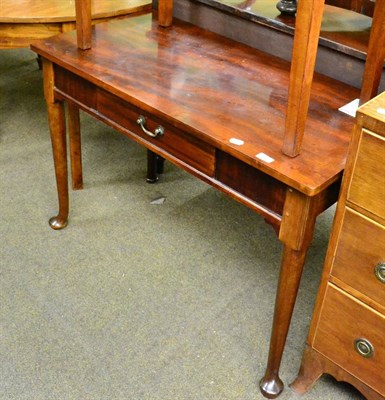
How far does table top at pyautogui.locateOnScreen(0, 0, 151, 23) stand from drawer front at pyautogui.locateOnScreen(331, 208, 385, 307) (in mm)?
1325

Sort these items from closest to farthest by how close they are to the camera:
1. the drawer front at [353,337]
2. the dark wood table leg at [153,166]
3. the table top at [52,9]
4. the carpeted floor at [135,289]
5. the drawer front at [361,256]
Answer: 1. the drawer front at [361,256]
2. the drawer front at [353,337]
3. the carpeted floor at [135,289]
4. the table top at [52,9]
5. the dark wood table leg at [153,166]

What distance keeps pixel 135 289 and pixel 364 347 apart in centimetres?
78

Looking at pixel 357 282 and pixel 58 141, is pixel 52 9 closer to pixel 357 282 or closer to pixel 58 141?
pixel 58 141

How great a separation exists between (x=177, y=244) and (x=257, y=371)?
1.93ft

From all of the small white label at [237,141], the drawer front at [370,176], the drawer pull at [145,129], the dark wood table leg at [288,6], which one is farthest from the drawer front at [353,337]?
the dark wood table leg at [288,6]

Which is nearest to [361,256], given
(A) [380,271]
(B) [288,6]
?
(A) [380,271]

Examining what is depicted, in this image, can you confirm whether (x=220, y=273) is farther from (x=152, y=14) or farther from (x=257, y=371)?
(x=152, y=14)

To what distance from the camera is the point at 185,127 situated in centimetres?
138

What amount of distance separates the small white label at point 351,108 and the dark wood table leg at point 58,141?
2.82 feet

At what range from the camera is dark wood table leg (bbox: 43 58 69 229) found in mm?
1802

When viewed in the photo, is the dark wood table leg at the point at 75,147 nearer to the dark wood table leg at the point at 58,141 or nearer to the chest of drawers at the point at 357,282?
the dark wood table leg at the point at 58,141

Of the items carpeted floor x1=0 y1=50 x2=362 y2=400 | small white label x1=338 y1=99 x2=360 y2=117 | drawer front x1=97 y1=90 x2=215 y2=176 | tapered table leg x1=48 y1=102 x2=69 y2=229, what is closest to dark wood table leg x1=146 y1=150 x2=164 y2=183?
carpeted floor x1=0 y1=50 x2=362 y2=400

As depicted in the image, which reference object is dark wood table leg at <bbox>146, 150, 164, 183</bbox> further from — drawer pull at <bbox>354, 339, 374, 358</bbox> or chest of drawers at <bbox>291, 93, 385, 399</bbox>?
drawer pull at <bbox>354, 339, 374, 358</bbox>

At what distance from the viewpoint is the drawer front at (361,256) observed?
1213 millimetres
